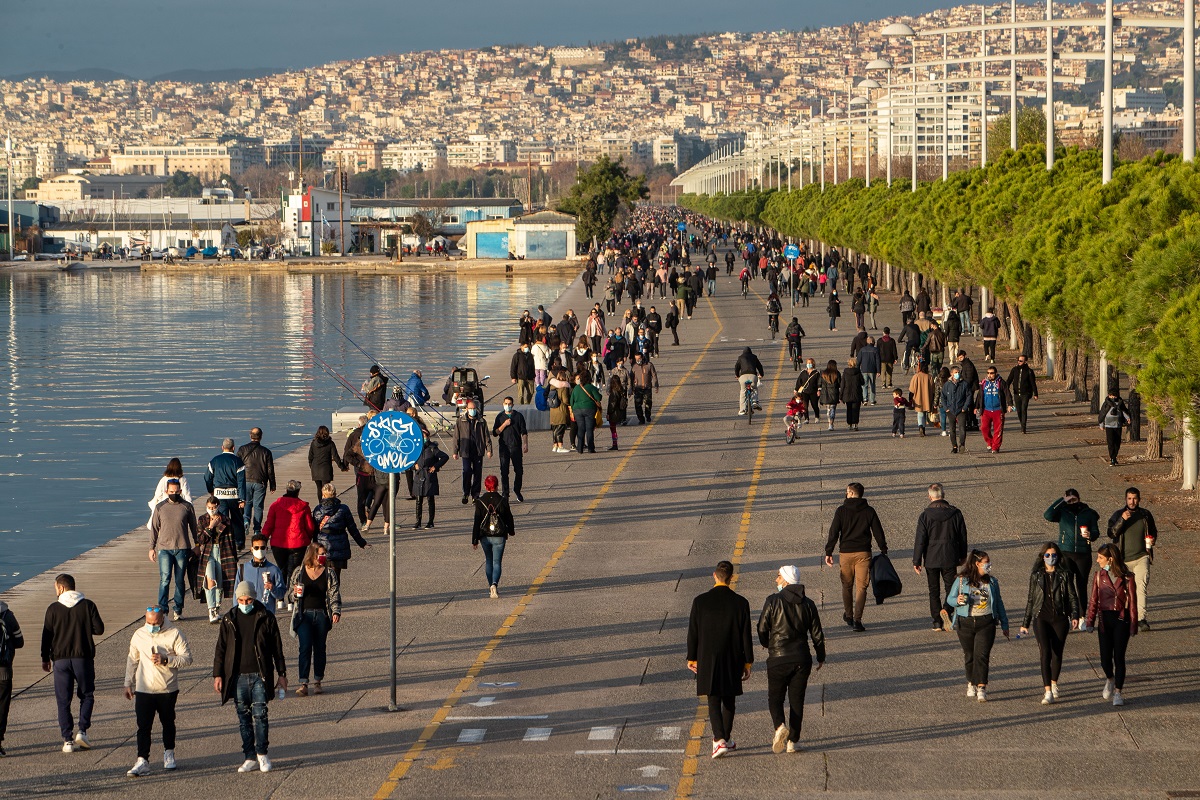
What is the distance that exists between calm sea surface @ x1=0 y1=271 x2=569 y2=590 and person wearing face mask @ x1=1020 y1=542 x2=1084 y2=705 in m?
14.9

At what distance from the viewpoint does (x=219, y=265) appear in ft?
474

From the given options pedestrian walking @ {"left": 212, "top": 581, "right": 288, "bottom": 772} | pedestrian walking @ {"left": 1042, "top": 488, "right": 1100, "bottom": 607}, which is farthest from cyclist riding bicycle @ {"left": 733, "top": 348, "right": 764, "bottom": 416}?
pedestrian walking @ {"left": 212, "top": 581, "right": 288, "bottom": 772}

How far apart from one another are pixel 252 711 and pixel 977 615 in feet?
19.1

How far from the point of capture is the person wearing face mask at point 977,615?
1439cm

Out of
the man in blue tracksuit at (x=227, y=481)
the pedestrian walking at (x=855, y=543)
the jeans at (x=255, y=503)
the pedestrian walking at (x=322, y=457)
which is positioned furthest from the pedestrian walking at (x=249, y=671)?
the pedestrian walking at (x=322, y=457)

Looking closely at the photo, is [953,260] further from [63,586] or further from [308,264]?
[308,264]

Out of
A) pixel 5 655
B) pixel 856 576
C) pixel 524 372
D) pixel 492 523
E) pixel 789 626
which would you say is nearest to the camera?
pixel 789 626

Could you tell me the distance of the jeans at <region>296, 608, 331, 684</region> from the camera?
14.8 m

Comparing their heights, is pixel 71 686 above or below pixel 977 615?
below

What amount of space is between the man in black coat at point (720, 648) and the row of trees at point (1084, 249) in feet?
33.3

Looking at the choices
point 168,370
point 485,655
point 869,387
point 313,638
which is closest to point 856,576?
point 485,655

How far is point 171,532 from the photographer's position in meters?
17.9

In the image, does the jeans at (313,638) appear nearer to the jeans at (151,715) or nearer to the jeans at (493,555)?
the jeans at (151,715)

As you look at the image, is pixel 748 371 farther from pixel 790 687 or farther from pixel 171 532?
pixel 790 687
